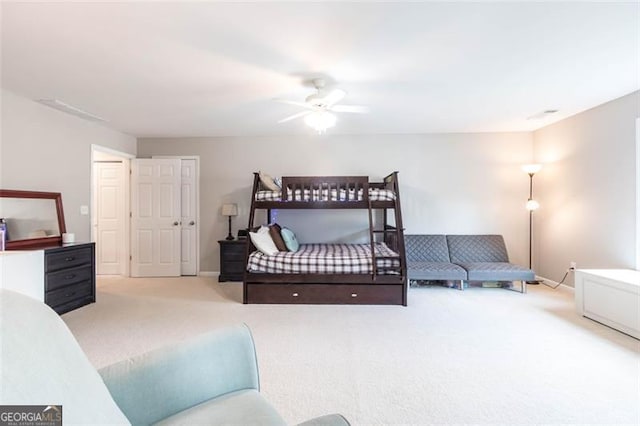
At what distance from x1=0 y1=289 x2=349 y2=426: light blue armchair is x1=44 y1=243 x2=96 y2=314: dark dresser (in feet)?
9.36

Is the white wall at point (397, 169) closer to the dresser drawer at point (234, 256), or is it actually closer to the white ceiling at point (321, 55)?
the dresser drawer at point (234, 256)

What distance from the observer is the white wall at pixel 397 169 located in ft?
16.0

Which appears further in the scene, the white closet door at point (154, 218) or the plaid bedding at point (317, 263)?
the white closet door at point (154, 218)

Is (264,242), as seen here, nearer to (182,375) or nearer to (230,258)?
(230,258)

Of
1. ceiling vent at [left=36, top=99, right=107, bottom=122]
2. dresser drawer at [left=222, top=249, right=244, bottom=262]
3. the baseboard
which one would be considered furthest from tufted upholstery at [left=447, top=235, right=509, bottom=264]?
ceiling vent at [left=36, top=99, right=107, bottom=122]

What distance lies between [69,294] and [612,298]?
5760mm

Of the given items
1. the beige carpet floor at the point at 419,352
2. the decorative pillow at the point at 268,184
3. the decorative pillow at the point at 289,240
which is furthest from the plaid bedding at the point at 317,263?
the decorative pillow at the point at 268,184

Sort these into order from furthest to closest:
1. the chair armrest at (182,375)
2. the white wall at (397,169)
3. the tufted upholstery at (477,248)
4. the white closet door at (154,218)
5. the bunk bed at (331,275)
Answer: the white closet door at (154,218)
the white wall at (397,169)
the tufted upholstery at (477,248)
the bunk bed at (331,275)
the chair armrest at (182,375)

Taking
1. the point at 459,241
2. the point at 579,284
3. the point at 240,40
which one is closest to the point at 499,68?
the point at 240,40

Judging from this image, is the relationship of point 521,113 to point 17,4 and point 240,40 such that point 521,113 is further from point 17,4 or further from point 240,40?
point 17,4

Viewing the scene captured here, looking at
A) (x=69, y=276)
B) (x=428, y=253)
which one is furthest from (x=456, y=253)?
(x=69, y=276)

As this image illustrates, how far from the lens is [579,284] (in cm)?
319

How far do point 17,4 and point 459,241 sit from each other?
17.8 ft

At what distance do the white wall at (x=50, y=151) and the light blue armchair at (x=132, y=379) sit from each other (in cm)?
346
